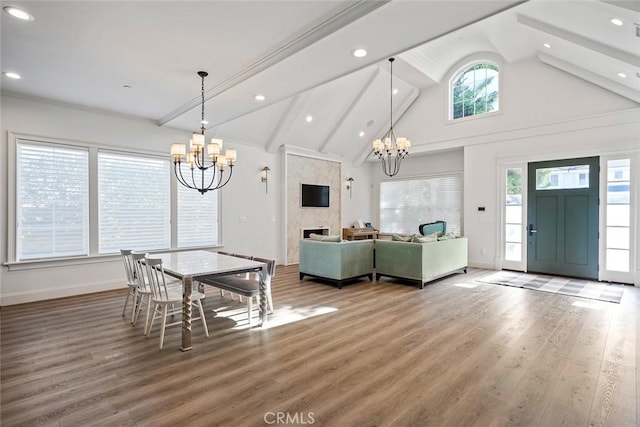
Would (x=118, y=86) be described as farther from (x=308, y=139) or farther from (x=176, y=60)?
(x=308, y=139)

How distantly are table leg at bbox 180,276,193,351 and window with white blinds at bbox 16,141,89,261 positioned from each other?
3250 mm

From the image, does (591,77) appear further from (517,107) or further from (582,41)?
(582,41)

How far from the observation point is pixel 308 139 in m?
8.18

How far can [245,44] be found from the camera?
10.6 ft

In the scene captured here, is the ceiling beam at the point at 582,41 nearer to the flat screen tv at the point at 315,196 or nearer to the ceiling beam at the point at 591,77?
the ceiling beam at the point at 591,77

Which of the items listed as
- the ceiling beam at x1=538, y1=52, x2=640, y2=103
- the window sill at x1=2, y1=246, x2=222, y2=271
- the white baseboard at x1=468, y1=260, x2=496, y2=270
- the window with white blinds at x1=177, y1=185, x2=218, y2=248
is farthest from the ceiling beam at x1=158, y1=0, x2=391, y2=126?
the white baseboard at x1=468, y1=260, x2=496, y2=270

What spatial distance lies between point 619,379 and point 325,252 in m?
3.99

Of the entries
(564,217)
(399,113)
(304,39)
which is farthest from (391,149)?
(304,39)

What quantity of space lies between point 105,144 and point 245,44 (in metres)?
3.60

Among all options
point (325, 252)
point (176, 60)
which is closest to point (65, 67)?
point (176, 60)

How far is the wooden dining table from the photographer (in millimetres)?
3109

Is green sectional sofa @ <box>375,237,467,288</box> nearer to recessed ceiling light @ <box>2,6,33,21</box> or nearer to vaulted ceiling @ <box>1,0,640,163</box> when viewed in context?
vaulted ceiling @ <box>1,0,640,163</box>

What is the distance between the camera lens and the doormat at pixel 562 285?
5.05 meters

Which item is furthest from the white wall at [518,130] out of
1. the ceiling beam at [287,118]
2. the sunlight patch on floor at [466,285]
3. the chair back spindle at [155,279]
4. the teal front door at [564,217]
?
the chair back spindle at [155,279]
